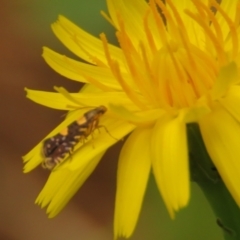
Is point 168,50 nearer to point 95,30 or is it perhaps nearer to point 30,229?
point 95,30

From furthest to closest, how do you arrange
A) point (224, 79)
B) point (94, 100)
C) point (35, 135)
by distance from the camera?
1. point (35, 135)
2. point (94, 100)
3. point (224, 79)

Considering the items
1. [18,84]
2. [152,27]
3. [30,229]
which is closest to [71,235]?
[30,229]

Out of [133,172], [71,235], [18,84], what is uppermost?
[133,172]

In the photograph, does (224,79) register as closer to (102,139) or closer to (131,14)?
(102,139)

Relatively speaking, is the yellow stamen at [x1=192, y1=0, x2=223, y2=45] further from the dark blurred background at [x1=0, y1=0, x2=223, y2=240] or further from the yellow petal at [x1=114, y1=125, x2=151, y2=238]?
the dark blurred background at [x1=0, y1=0, x2=223, y2=240]

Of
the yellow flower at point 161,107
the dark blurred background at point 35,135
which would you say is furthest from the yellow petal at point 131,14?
the dark blurred background at point 35,135

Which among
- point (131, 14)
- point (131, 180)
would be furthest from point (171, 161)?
point (131, 14)

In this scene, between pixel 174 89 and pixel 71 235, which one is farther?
pixel 71 235
